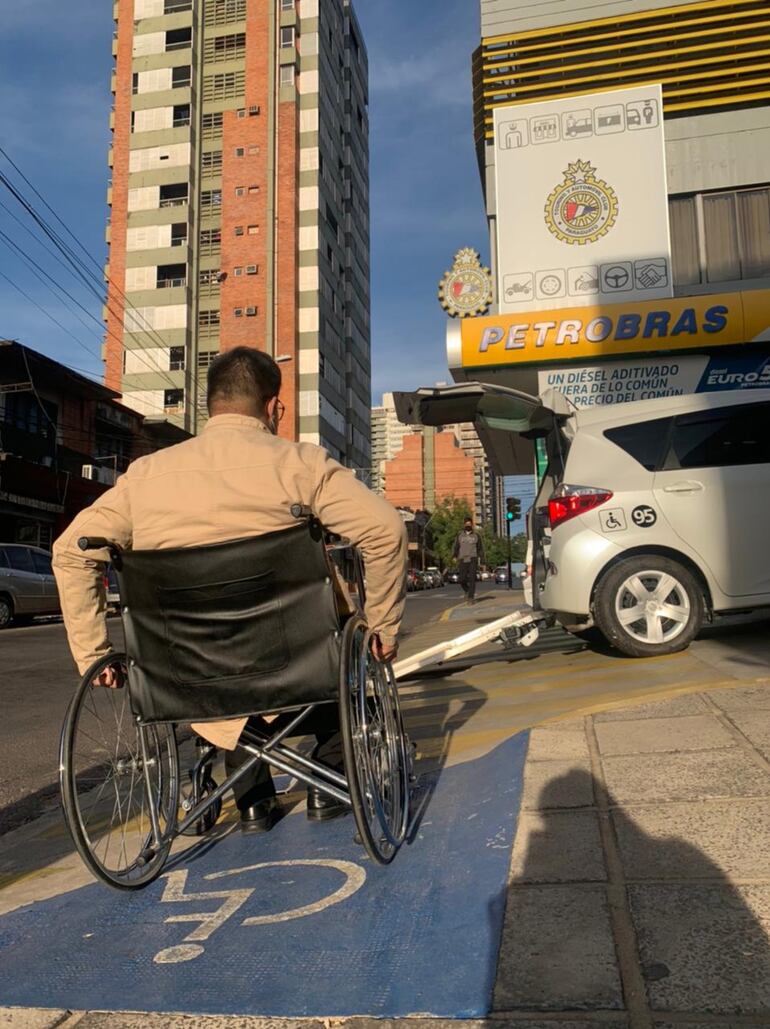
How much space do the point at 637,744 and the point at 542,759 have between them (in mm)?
453

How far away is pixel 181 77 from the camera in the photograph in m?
55.8

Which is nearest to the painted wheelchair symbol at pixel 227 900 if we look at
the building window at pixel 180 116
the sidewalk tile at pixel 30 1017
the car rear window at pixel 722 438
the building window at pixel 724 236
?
the sidewalk tile at pixel 30 1017

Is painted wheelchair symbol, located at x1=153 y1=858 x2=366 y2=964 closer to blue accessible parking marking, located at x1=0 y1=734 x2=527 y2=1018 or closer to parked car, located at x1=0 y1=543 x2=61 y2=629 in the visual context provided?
blue accessible parking marking, located at x1=0 y1=734 x2=527 y2=1018

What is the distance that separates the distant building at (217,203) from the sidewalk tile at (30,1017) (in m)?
50.4

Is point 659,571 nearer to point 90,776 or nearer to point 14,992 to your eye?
point 90,776

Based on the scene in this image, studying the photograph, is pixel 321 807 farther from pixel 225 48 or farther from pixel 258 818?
pixel 225 48

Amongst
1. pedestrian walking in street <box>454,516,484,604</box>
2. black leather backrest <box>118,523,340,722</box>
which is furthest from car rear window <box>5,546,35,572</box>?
black leather backrest <box>118,523,340,722</box>

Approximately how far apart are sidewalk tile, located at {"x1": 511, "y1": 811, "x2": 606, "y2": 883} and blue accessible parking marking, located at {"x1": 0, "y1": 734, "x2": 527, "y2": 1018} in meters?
0.05

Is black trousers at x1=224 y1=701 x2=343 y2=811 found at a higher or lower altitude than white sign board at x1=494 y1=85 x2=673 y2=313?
lower

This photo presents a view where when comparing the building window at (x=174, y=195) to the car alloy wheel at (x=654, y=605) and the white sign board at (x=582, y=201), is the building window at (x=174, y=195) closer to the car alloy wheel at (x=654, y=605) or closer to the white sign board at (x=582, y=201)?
the white sign board at (x=582, y=201)

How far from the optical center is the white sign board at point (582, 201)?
13.5m

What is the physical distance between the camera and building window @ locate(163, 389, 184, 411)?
5128 cm

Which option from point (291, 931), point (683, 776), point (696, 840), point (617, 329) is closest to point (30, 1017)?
point (291, 931)

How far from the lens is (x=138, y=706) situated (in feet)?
8.73
